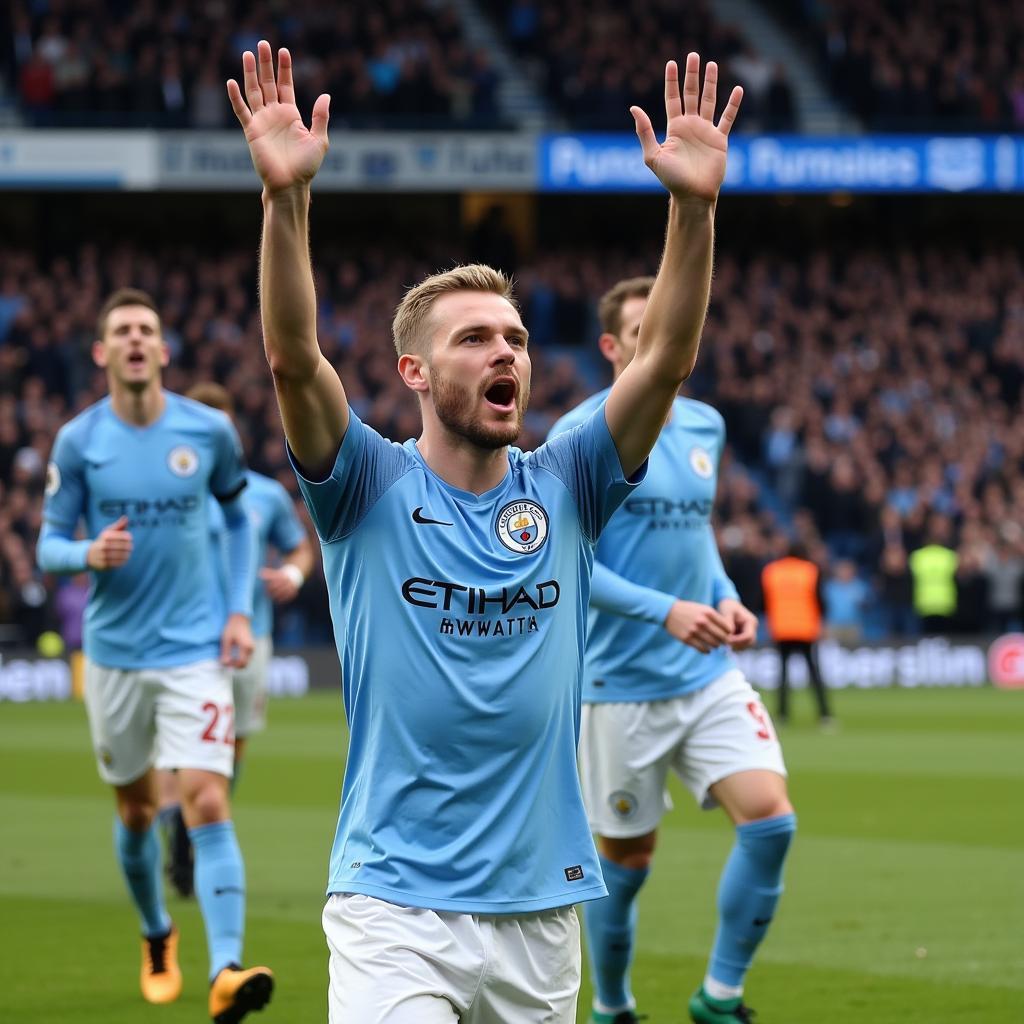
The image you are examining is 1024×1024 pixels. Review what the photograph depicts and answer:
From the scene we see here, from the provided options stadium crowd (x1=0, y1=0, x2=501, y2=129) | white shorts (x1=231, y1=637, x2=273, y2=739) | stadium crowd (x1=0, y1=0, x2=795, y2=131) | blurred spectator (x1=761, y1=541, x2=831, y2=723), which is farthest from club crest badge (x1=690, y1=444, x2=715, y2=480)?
stadium crowd (x1=0, y1=0, x2=501, y2=129)

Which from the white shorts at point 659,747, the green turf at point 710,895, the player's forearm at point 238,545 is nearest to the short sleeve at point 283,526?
the green turf at point 710,895

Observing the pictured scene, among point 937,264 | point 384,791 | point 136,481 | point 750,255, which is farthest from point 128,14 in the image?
point 384,791

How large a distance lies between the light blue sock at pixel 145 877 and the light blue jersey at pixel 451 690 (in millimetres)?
3870

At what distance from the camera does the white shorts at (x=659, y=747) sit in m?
6.98

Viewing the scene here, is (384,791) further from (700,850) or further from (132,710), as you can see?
(700,850)

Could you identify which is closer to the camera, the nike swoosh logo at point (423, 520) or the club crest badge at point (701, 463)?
the nike swoosh logo at point (423, 520)

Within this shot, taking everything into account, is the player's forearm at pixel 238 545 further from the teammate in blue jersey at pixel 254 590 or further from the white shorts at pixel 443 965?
the white shorts at pixel 443 965

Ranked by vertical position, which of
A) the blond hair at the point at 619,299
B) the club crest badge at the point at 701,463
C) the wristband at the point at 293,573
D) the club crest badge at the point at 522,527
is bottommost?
the wristband at the point at 293,573

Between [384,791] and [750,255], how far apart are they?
35.0 meters

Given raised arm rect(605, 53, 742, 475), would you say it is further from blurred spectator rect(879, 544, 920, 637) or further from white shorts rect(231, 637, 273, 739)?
blurred spectator rect(879, 544, 920, 637)

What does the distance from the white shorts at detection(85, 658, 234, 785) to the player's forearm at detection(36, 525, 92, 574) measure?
454mm

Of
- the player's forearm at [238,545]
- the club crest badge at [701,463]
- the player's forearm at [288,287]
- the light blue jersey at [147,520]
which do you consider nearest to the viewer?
the player's forearm at [288,287]

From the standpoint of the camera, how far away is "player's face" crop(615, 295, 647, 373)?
23.4 feet

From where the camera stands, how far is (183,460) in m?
8.13
